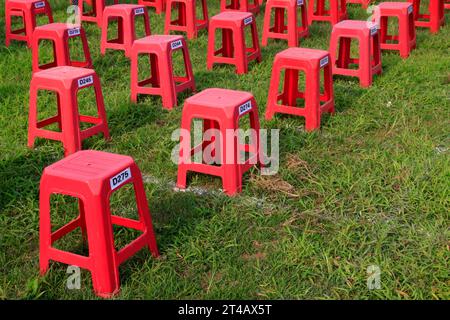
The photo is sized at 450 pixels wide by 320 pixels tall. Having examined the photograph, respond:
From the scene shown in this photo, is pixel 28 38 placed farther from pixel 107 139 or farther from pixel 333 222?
pixel 333 222

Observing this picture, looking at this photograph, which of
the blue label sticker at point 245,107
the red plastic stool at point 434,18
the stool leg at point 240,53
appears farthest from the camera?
the red plastic stool at point 434,18

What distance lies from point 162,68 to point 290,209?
7.82 feet

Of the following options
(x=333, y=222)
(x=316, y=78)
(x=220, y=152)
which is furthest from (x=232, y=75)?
(x=333, y=222)

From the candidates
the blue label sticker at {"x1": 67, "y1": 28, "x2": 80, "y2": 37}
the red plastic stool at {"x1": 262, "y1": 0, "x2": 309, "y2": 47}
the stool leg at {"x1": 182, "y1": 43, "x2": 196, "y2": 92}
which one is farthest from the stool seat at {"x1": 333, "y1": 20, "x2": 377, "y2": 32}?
the blue label sticker at {"x1": 67, "y1": 28, "x2": 80, "y2": 37}

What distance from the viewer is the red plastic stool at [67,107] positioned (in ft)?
17.0

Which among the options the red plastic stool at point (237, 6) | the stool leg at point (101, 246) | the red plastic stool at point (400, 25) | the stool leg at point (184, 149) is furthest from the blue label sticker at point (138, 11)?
the stool leg at point (101, 246)

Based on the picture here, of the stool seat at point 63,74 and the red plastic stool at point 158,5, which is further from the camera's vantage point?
the red plastic stool at point 158,5

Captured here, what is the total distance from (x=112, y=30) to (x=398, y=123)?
15.6ft

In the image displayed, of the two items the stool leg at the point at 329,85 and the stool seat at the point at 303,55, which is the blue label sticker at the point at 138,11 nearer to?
the stool seat at the point at 303,55

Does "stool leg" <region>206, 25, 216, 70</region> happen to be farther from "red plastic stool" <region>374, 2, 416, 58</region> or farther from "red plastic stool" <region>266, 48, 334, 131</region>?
"red plastic stool" <region>374, 2, 416, 58</region>

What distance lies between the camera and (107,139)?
554cm

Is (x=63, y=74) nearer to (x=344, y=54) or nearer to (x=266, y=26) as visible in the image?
(x=344, y=54)

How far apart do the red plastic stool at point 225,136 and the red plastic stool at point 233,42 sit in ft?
8.02

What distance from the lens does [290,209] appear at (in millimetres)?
4398
